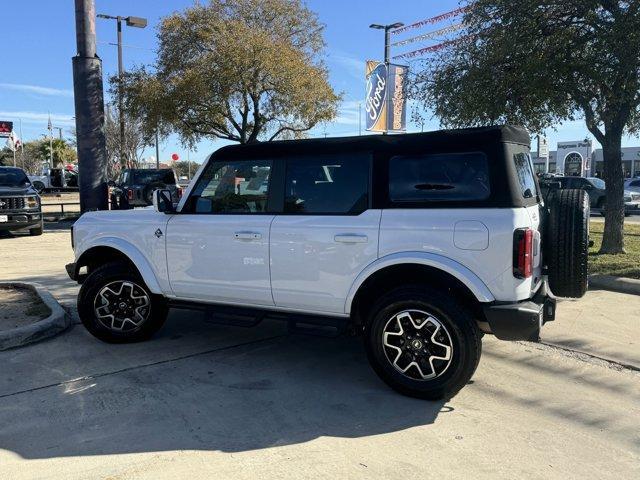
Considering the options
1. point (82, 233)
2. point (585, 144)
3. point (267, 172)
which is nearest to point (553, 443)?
point (267, 172)

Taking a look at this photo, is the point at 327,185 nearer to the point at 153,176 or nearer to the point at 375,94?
the point at 375,94

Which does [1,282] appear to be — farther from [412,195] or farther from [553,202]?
[553,202]

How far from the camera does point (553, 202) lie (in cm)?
430

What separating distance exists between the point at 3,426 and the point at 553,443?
359 centimetres

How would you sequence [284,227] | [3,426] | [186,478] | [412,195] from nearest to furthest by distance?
1. [186,478]
2. [3,426]
3. [412,195]
4. [284,227]

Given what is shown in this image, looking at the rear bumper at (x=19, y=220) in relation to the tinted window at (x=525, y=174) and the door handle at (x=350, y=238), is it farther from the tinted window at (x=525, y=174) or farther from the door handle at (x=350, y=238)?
the tinted window at (x=525, y=174)

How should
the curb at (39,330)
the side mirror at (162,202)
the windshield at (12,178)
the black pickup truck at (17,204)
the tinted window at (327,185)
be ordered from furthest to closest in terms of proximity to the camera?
the windshield at (12,178) → the black pickup truck at (17,204) → the curb at (39,330) → the side mirror at (162,202) → the tinted window at (327,185)

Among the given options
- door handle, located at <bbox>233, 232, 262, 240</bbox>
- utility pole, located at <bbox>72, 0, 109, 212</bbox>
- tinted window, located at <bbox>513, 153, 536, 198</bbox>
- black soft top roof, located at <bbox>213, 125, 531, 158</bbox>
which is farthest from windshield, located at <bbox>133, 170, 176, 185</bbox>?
tinted window, located at <bbox>513, 153, 536, 198</bbox>

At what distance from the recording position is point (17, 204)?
47.3 ft

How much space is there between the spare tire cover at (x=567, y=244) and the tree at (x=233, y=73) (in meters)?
16.5

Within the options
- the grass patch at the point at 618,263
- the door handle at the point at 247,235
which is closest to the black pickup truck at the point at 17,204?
the door handle at the point at 247,235

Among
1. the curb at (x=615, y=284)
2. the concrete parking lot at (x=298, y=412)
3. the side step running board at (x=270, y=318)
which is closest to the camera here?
the concrete parking lot at (x=298, y=412)

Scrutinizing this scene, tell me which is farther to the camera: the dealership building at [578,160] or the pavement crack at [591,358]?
the dealership building at [578,160]

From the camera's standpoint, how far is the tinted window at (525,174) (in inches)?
161
